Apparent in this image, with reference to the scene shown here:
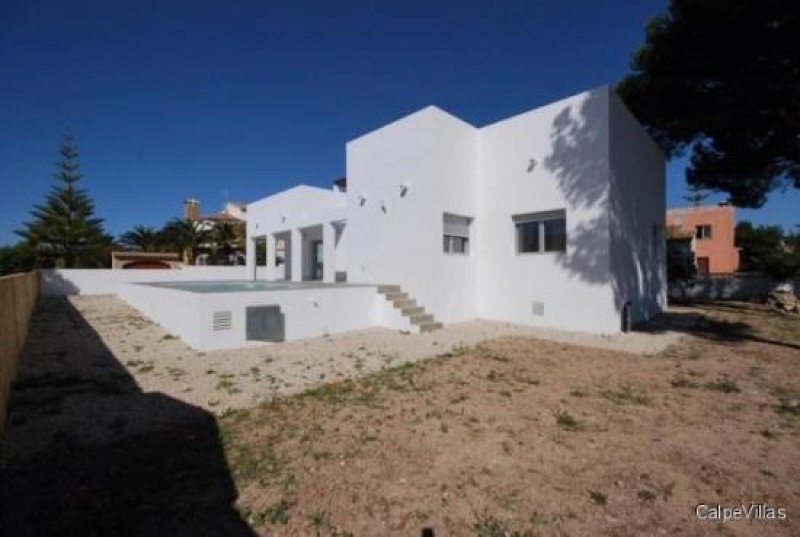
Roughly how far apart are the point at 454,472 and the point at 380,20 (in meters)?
12.1

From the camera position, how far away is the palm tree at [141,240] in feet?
109

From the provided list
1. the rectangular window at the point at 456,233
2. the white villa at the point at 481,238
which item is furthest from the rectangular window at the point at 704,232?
the rectangular window at the point at 456,233

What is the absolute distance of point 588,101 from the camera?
8.99 metres

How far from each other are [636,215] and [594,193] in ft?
8.67

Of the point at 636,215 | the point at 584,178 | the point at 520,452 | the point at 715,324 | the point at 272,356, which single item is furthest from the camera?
the point at 636,215

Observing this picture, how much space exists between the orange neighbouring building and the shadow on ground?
73.5 feet

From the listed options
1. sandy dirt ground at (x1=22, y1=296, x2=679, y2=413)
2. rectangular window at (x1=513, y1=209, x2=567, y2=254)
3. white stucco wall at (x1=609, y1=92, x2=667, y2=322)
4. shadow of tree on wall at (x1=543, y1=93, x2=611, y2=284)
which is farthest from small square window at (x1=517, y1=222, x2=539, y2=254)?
sandy dirt ground at (x1=22, y1=296, x2=679, y2=413)

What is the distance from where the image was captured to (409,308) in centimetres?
959

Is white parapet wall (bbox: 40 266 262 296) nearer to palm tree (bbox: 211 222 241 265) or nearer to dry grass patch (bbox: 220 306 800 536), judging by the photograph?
palm tree (bbox: 211 222 241 265)

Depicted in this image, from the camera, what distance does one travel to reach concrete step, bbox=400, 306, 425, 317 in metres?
9.37

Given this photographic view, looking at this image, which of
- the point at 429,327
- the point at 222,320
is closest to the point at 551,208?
the point at 429,327

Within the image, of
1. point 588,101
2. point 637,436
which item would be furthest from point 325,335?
point 588,101

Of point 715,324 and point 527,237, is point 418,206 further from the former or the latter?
point 715,324

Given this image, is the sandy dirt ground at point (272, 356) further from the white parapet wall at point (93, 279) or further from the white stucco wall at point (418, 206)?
the white parapet wall at point (93, 279)
